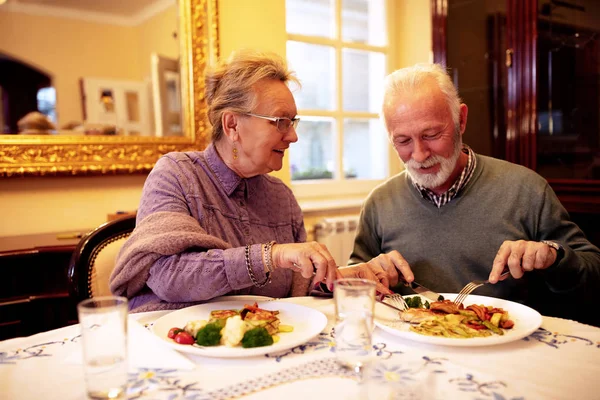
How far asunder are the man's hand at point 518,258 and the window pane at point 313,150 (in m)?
2.09

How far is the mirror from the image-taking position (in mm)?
2205

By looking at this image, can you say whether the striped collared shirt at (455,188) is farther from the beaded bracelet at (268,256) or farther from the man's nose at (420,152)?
the beaded bracelet at (268,256)

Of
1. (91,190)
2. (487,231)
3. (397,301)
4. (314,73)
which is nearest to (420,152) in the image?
(487,231)

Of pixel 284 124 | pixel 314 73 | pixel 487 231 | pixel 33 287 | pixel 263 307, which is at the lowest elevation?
pixel 33 287

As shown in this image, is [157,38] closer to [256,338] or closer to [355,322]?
[256,338]

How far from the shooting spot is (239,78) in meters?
1.55

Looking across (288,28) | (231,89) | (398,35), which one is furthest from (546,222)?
(398,35)

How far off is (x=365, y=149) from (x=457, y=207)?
2.02 meters

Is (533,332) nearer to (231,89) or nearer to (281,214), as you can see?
(281,214)

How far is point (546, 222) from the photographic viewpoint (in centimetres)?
158

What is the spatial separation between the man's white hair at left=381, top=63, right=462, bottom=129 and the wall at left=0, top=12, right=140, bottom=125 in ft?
4.65

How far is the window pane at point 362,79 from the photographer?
3477 millimetres

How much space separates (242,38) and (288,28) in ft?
1.75

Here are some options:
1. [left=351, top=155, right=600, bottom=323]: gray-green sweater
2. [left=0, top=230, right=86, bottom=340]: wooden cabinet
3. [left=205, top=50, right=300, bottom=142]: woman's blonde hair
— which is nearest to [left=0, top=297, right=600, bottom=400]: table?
[left=351, top=155, right=600, bottom=323]: gray-green sweater
